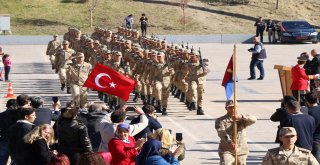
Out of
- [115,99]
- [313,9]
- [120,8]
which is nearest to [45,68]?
[115,99]

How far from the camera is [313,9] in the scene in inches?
2562

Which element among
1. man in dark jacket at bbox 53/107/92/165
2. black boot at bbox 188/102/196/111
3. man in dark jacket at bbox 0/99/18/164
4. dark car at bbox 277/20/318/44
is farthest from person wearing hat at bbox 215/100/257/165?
dark car at bbox 277/20/318/44

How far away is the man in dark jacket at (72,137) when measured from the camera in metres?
12.1

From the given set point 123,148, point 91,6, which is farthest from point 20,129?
point 91,6

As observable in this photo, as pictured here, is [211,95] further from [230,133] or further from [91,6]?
[91,6]

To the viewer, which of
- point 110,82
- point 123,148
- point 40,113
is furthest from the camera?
point 110,82

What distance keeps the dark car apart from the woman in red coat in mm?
42546

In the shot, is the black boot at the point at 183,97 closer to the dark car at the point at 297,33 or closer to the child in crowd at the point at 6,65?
the child in crowd at the point at 6,65

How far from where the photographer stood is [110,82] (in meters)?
15.9

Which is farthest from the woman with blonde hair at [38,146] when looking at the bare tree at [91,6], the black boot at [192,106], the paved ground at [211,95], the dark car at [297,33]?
the bare tree at [91,6]

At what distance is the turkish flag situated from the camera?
1570 centimetres

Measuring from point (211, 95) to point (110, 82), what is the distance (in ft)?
39.6

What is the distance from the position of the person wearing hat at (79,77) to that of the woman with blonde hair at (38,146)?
1098cm

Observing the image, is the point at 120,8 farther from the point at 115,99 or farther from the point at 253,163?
the point at 253,163
